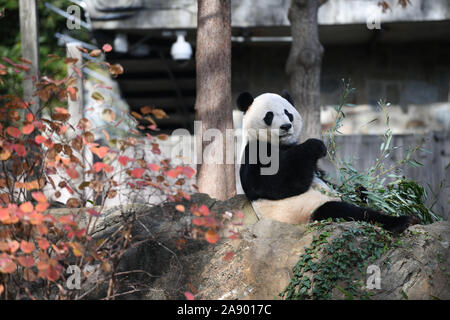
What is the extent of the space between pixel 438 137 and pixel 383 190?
10.8ft

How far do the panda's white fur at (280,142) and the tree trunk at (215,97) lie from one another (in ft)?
1.94

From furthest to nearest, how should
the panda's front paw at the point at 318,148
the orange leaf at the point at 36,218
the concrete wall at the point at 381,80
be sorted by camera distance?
the concrete wall at the point at 381,80 → the panda's front paw at the point at 318,148 → the orange leaf at the point at 36,218

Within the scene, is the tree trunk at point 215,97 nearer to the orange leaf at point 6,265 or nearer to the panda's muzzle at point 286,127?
the panda's muzzle at point 286,127

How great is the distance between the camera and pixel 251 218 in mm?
4234

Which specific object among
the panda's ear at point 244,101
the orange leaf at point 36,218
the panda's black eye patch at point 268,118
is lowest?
the orange leaf at point 36,218

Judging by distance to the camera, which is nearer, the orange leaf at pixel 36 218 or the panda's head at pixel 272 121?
the orange leaf at pixel 36 218

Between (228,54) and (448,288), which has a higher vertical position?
(228,54)

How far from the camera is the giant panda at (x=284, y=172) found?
388 cm

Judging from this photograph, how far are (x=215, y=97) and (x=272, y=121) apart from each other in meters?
0.93

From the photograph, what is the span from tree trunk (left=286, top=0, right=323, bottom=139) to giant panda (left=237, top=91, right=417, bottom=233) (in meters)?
1.83

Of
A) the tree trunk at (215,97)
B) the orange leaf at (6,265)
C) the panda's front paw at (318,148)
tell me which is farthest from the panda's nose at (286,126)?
the orange leaf at (6,265)

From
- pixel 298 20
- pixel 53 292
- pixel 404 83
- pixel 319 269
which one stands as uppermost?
pixel 298 20
